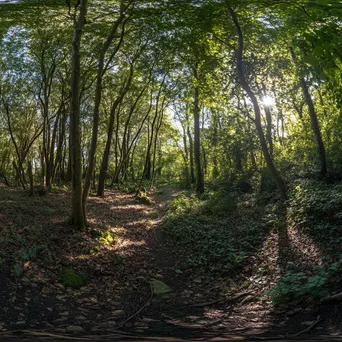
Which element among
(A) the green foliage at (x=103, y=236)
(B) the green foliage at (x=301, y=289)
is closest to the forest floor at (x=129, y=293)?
(A) the green foliage at (x=103, y=236)

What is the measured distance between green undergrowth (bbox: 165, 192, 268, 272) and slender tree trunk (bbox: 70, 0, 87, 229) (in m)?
3.53

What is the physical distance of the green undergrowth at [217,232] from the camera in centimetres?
759

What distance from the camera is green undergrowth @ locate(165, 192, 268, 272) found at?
7.59 metres

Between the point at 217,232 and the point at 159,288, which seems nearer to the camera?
the point at 159,288

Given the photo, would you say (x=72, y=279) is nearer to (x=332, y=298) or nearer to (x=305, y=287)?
(x=305, y=287)

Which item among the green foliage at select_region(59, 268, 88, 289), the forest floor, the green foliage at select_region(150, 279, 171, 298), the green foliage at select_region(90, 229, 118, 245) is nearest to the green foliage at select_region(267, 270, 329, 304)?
the forest floor

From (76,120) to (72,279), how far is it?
479 cm

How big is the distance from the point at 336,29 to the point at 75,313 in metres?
5.02

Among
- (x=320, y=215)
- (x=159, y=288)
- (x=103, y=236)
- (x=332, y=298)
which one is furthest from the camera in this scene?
(x=103, y=236)

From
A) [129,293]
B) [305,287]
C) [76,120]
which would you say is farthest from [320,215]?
[76,120]

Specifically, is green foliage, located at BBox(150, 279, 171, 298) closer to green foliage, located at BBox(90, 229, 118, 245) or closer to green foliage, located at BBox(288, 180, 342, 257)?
green foliage, located at BBox(90, 229, 118, 245)

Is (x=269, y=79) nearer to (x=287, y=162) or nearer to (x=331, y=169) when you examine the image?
(x=287, y=162)

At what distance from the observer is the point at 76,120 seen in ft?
28.3

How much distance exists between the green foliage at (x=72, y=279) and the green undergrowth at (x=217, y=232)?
2.75m
